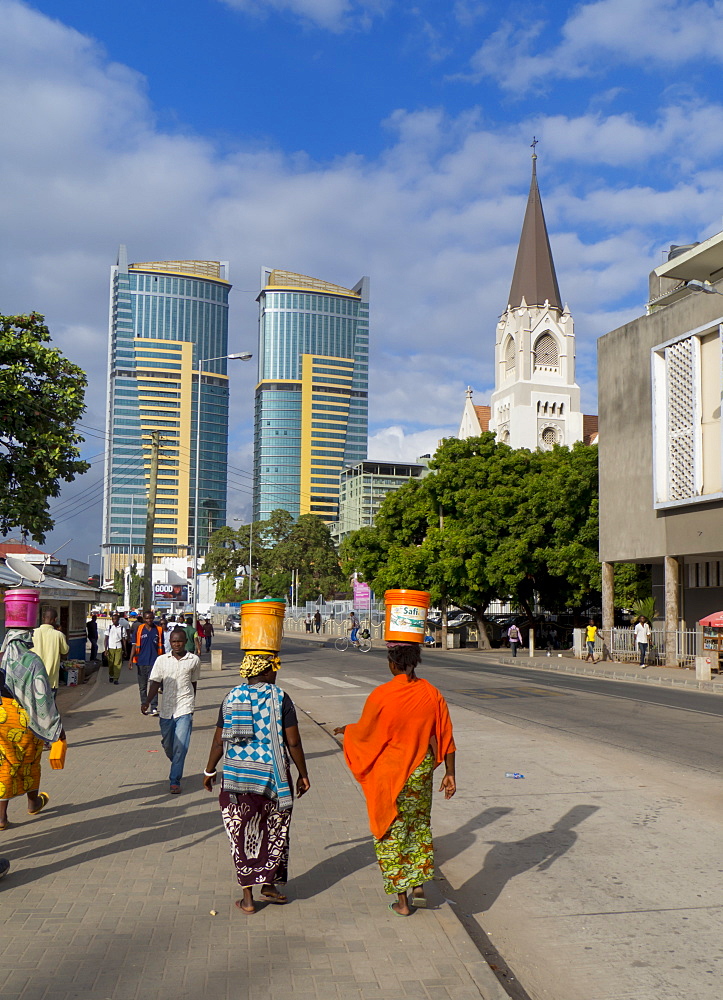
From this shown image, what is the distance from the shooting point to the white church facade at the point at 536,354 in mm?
100062

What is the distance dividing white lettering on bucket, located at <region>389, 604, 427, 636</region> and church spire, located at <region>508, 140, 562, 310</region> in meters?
98.7

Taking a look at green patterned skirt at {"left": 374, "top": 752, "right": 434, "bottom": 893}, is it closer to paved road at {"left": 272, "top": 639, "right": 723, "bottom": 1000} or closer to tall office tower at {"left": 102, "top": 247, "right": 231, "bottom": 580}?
paved road at {"left": 272, "top": 639, "right": 723, "bottom": 1000}

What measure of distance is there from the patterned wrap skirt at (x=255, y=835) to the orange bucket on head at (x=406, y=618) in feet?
3.99

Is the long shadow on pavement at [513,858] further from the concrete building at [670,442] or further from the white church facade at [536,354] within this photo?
the white church facade at [536,354]

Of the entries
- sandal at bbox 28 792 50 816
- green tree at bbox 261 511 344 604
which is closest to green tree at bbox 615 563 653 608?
sandal at bbox 28 792 50 816

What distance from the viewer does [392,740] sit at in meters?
5.35

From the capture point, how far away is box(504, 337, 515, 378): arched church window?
104438 millimetres

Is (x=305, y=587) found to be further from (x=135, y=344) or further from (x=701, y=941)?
(x=135, y=344)

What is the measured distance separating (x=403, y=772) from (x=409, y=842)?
1.41 ft

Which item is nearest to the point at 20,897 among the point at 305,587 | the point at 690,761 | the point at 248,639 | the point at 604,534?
the point at 248,639

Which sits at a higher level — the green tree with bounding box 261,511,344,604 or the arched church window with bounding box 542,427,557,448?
the arched church window with bounding box 542,427,557,448

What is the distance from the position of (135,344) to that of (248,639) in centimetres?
19741

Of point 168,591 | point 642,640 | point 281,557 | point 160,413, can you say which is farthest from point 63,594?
point 160,413

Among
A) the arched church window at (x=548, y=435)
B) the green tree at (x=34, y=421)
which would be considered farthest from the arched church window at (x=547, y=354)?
the green tree at (x=34, y=421)
